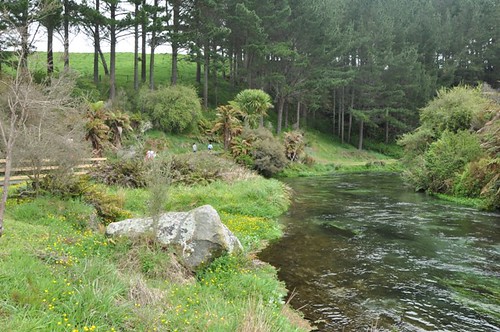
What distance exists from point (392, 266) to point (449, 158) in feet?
54.2

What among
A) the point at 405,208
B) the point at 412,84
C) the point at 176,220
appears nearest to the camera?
the point at 176,220

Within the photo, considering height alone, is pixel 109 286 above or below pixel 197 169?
A: above

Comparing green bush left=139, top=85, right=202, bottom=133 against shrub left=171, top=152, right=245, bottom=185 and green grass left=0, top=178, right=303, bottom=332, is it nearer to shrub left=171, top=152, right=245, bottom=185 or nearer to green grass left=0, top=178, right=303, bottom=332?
shrub left=171, top=152, right=245, bottom=185

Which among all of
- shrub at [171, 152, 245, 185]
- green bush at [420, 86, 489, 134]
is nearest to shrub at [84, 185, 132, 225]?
shrub at [171, 152, 245, 185]

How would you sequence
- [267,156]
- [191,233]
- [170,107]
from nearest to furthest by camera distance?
[191,233], [267,156], [170,107]

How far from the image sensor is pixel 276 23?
153 feet

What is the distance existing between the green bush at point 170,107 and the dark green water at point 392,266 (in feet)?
63.5

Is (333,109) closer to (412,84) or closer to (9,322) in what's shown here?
(412,84)

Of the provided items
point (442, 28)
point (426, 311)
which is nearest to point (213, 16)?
point (442, 28)

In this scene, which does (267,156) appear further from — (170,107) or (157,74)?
(157,74)

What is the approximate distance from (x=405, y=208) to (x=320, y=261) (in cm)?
1059

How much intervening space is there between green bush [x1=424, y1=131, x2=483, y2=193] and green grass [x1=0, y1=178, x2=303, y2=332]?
18.5 m

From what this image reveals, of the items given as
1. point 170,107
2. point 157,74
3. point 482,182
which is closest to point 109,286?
point 482,182

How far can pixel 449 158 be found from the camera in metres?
24.8
